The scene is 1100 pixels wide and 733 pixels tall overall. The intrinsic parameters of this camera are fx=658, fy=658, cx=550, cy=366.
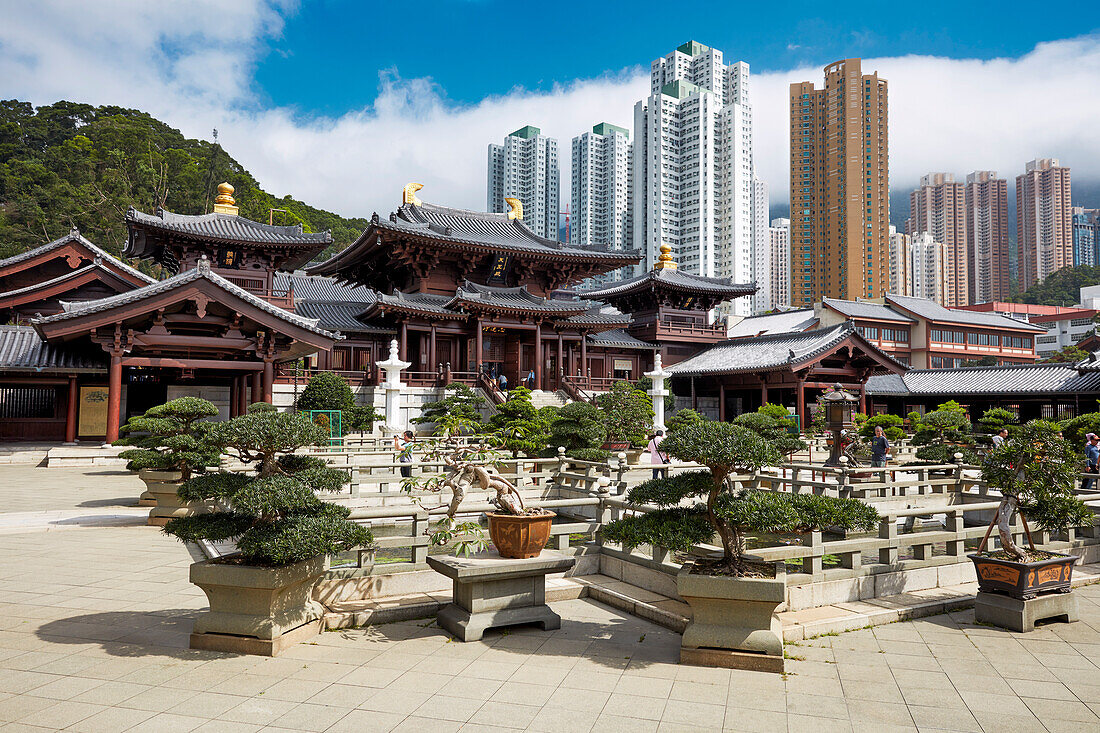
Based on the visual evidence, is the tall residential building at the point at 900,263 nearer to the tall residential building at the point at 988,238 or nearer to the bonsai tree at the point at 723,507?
the tall residential building at the point at 988,238

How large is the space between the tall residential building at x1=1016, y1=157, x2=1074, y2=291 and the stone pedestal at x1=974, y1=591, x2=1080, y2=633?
144 metres

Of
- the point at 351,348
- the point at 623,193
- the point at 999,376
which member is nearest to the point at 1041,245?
the point at 623,193

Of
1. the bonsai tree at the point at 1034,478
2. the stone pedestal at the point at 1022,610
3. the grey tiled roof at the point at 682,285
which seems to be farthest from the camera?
the grey tiled roof at the point at 682,285

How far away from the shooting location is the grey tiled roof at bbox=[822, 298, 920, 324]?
53062mm

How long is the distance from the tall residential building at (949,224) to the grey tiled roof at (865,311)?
7751 cm

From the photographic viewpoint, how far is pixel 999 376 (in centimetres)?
3625

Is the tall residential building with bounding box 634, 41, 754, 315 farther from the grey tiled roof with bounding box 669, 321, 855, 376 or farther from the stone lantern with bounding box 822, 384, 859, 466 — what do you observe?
the stone lantern with bounding box 822, 384, 859, 466

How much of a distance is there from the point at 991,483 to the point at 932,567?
5.54 ft

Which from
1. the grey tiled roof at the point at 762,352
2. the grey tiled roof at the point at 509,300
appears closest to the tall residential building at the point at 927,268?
the grey tiled roof at the point at 762,352

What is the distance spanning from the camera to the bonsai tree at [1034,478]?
7641 mm

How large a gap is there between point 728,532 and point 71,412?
87.5 feet

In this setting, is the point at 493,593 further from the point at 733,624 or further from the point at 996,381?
the point at 996,381

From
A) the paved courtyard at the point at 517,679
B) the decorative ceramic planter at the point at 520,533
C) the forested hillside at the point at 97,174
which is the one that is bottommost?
the paved courtyard at the point at 517,679

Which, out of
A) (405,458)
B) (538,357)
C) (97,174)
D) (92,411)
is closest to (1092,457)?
(405,458)
